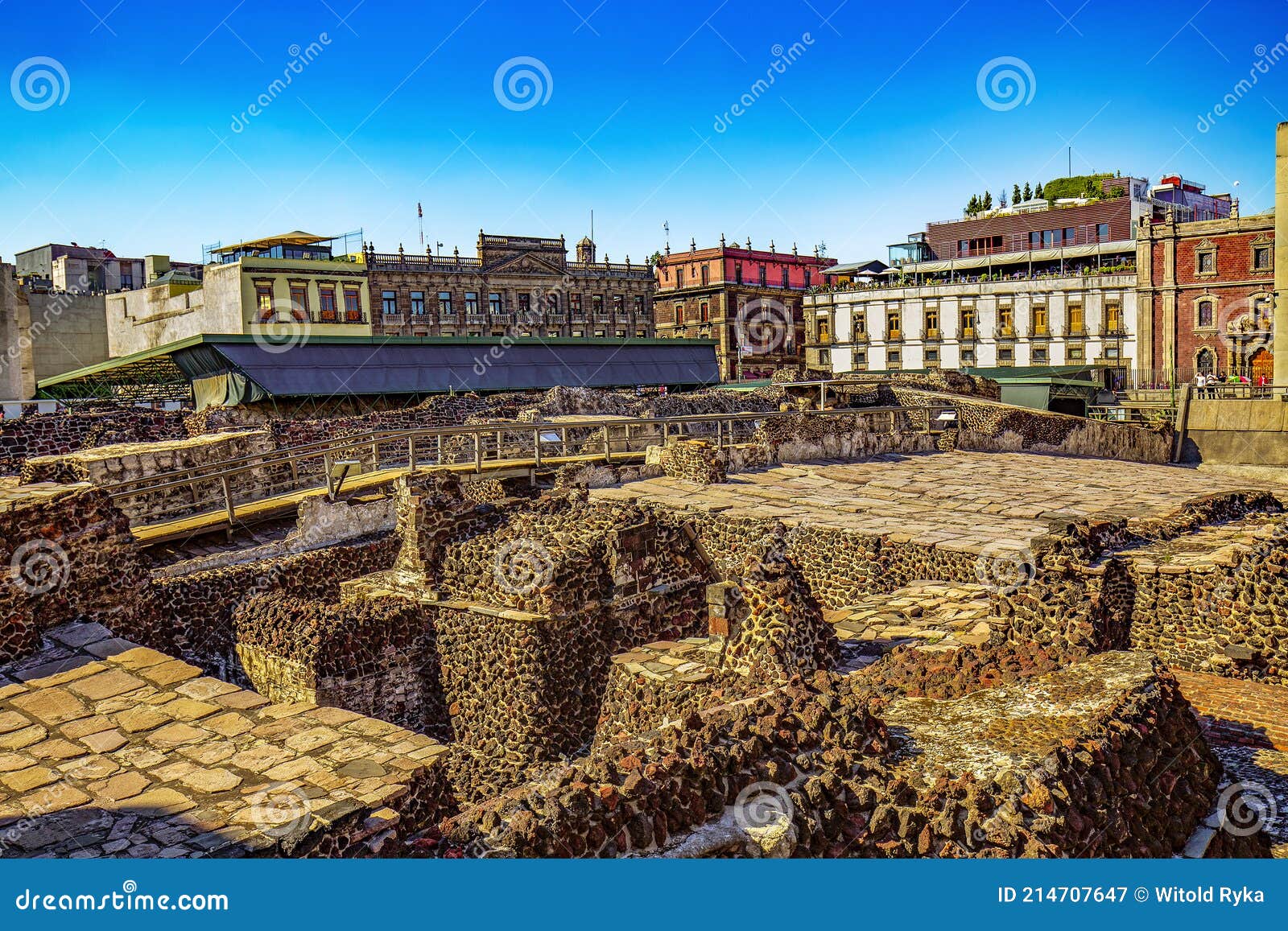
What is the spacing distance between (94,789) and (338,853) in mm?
1994

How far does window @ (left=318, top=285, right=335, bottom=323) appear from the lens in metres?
46.8

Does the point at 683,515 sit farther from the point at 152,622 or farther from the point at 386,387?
the point at 386,387

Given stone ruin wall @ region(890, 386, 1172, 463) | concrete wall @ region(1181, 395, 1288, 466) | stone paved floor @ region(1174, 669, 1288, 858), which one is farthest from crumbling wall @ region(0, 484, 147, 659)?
concrete wall @ region(1181, 395, 1288, 466)

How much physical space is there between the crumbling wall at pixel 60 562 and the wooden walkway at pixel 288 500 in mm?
2206

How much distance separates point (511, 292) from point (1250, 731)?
166ft

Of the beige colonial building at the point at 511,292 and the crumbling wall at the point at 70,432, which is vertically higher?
the beige colonial building at the point at 511,292

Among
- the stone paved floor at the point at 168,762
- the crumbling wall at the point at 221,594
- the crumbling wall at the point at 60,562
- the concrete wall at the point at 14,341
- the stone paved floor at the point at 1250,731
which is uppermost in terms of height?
the concrete wall at the point at 14,341

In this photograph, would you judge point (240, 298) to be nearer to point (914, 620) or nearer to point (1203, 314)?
point (914, 620)

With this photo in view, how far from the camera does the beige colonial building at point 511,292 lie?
51.2 metres

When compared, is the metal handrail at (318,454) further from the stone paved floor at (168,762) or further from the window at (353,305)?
the window at (353,305)

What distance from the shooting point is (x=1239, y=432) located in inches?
1226

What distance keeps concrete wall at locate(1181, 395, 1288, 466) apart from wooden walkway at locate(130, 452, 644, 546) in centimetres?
2297

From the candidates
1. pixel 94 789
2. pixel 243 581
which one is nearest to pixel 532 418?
pixel 243 581

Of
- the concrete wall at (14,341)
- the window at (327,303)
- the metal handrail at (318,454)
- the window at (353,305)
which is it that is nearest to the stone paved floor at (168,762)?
the metal handrail at (318,454)
